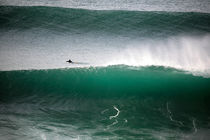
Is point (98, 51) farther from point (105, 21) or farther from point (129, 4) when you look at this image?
point (129, 4)

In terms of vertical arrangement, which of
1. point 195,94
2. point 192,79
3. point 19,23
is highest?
point 19,23

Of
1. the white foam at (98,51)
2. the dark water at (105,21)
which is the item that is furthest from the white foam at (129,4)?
the white foam at (98,51)

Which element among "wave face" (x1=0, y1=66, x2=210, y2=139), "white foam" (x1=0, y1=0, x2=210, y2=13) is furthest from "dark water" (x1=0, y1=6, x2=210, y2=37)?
"wave face" (x1=0, y1=66, x2=210, y2=139)

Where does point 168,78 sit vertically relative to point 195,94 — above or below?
above

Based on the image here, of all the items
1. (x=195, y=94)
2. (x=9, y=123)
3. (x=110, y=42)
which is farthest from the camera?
(x=110, y=42)

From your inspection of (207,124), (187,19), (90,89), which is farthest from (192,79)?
(187,19)

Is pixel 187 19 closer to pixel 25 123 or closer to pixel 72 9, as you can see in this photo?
pixel 72 9

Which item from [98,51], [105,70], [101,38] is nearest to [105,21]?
[101,38]
